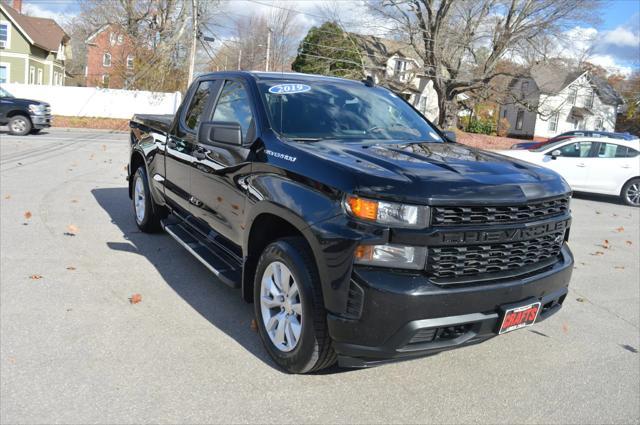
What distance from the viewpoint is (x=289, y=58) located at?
56250 mm

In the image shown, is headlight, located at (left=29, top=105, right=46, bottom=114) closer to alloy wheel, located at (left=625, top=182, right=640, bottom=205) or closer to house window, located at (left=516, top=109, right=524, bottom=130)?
alloy wheel, located at (left=625, top=182, right=640, bottom=205)

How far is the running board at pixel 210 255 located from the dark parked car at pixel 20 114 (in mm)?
16518

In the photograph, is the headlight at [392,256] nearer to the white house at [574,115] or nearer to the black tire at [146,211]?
the black tire at [146,211]

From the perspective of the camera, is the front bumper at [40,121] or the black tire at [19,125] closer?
the black tire at [19,125]

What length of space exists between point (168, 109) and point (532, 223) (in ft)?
104

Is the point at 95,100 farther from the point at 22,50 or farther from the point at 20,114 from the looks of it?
the point at 22,50

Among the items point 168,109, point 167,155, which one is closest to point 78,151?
point 167,155

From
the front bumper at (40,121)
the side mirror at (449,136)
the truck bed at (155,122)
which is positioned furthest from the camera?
the front bumper at (40,121)

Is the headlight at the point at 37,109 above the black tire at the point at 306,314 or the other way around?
above

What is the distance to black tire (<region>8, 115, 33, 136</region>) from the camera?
63.1ft

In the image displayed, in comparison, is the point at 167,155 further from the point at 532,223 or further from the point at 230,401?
the point at 532,223

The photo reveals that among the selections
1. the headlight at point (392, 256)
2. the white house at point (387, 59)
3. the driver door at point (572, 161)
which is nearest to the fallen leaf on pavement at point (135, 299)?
the headlight at point (392, 256)

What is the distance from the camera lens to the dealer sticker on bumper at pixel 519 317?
10.3 ft

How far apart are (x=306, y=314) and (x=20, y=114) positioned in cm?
1945
